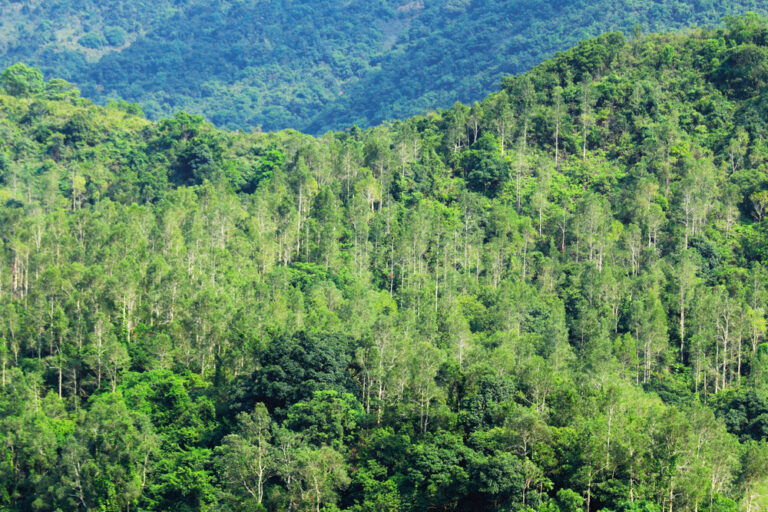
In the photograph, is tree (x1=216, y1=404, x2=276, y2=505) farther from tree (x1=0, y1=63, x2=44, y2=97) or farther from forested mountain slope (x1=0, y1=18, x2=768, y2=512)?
tree (x1=0, y1=63, x2=44, y2=97)

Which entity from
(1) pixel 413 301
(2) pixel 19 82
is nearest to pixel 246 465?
(1) pixel 413 301

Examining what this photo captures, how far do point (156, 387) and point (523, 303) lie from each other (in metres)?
31.1

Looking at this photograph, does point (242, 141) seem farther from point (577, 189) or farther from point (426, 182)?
point (577, 189)

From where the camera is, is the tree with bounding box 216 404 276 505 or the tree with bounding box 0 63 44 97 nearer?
→ the tree with bounding box 216 404 276 505

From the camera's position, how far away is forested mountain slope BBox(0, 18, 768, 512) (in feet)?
182

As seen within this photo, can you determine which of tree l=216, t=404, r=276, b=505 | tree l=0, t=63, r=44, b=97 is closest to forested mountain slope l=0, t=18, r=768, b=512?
tree l=216, t=404, r=276, b=505

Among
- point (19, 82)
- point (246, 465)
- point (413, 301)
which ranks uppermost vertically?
point (19, 82)

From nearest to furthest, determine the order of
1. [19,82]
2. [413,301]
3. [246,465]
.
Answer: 1. [246,465]
2. [413,301]
3. [19,82]

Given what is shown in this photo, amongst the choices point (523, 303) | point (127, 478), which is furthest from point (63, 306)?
→ point (523, 303)

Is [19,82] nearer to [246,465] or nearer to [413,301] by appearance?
[413,301]

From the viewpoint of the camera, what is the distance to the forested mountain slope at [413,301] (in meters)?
55.6

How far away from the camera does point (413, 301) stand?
8194cm

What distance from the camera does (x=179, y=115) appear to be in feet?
405

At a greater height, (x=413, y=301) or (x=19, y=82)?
(x=19, y=82)
